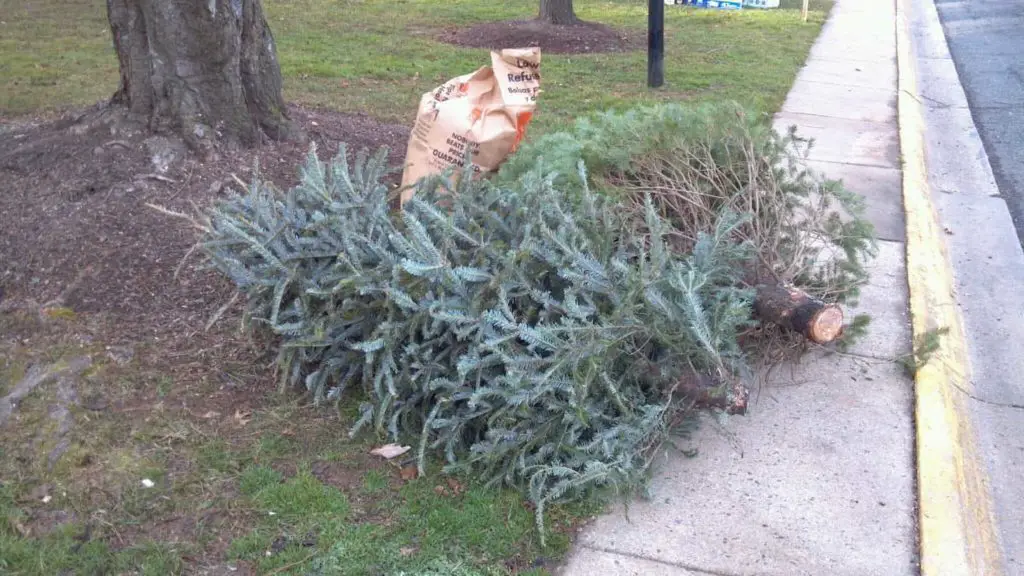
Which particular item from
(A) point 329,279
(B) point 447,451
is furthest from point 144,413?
(B) point 447,451

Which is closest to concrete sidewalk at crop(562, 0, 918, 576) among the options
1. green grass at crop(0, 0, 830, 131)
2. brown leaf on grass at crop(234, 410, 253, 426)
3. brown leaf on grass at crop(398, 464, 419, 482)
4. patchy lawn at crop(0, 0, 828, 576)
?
patchy lawn at crop(0, 0, 828, 576)

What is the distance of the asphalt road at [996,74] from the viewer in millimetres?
8359

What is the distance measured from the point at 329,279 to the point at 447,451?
2.72ft

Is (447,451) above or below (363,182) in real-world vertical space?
below

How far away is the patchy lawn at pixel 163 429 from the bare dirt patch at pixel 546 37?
16.4ft

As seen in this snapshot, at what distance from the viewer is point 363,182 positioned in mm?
4449

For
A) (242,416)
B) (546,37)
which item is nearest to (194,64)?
(242,416)

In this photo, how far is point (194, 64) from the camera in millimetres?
5562

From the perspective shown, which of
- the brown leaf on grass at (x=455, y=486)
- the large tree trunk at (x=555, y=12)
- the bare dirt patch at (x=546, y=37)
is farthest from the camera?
the large tree trunk at (x=555, y=12)

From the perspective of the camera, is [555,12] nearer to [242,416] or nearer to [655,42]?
[655,42]

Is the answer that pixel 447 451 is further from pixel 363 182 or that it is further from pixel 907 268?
pixel 907 268

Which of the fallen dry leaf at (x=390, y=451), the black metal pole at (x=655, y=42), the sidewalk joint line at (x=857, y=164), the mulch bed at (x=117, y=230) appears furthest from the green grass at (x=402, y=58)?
the fallen dry leaf at (x=390, y=451)

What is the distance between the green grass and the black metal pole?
0.60 ft

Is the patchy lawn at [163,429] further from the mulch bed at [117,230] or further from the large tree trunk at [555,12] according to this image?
the large tree trunk at [555,12]
